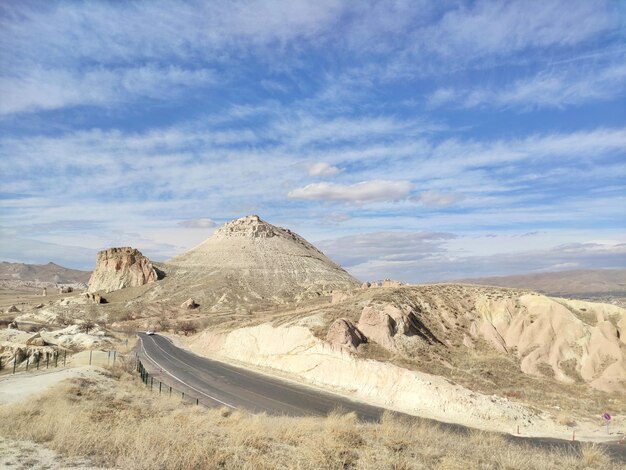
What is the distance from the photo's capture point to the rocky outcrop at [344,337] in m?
36.4

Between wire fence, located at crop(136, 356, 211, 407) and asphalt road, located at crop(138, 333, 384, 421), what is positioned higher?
wire fence, located at crop(136, 356, 211, 407)

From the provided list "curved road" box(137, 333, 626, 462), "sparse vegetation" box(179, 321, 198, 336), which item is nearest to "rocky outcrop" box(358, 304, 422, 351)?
"curved road" box(137, 333, 626, 462)

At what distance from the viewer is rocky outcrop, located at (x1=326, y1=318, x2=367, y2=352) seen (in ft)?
120

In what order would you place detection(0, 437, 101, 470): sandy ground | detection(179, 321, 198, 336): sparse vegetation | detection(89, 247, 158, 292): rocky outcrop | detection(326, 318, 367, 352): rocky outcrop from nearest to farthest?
detection(0, 437, 101, 470): sandy ground → detection(326, 318, 367, 352): rocky outcrop → detection(179, 321, 198, 336): sparse vegetation → detection(89, 247, 158, 292): rocky outcrop

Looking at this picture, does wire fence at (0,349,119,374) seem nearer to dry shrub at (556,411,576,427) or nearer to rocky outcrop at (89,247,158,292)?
dry shrub at (556,411,576,427)

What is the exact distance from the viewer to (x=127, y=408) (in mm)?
18016

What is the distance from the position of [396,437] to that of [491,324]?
3143cm

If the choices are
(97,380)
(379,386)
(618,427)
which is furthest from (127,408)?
(618,427)

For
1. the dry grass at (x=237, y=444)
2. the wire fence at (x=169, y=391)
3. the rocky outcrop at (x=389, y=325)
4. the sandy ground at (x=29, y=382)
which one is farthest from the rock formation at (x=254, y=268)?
the dry grass at (x=237, y=444)

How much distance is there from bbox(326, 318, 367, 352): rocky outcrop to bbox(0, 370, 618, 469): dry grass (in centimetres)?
2024

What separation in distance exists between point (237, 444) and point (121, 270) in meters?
123

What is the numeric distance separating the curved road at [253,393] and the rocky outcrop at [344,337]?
4.70 m

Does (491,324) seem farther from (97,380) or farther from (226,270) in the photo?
(226,270)

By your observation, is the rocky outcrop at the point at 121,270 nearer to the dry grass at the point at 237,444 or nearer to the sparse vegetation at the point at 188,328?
the sparse vegetation at the point at 188,328
